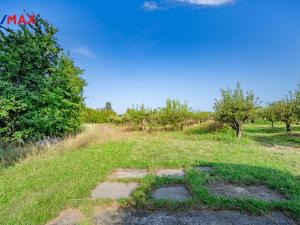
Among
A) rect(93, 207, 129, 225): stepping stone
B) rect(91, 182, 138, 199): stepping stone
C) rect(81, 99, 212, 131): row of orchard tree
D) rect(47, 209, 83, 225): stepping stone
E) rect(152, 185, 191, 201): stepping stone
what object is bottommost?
rect(93, 207, 129, 225): stepping stone

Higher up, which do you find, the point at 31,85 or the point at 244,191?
the point at 31,85

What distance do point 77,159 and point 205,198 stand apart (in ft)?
12.7

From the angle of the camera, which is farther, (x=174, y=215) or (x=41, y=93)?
(x=41, y=93)

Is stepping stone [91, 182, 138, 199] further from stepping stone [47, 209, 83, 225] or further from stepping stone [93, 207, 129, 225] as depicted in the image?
stepping stone [47, 209, 83, 225]

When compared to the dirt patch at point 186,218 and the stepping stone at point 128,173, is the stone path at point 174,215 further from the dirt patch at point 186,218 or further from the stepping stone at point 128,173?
the stepping stone at point 128,173

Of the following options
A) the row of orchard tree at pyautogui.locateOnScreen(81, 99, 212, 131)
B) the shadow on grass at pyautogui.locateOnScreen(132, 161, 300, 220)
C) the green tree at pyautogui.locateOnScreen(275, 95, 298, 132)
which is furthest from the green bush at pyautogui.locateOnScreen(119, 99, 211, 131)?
the shadow on grass at pyautogui.locateOnScreen(132, 161, 300, 220)

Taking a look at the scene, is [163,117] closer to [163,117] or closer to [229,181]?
[163,117]

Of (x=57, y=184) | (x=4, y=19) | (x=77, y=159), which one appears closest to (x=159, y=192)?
(x=57, y=184)

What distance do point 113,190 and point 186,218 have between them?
4.77 feet

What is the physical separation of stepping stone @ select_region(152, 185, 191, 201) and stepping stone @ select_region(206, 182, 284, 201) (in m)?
0.46

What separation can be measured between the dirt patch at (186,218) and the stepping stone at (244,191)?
0.50 meters

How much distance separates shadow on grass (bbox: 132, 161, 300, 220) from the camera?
103 inches

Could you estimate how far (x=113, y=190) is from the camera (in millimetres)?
3334

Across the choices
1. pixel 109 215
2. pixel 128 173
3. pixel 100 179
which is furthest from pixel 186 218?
pixel 128 173
